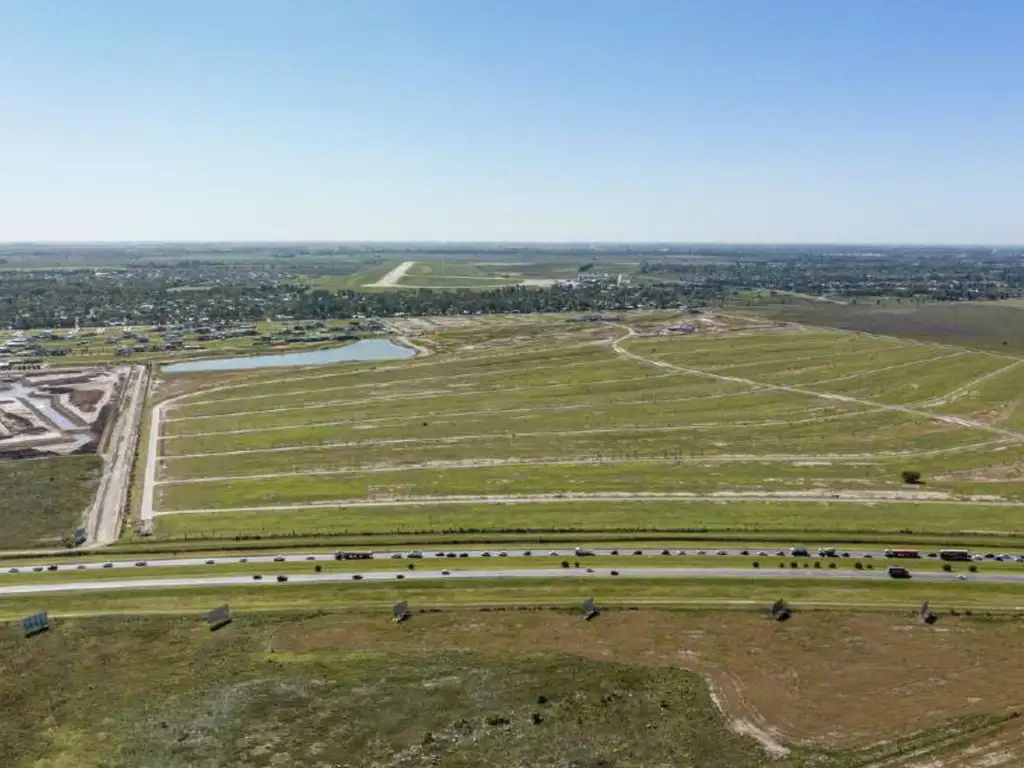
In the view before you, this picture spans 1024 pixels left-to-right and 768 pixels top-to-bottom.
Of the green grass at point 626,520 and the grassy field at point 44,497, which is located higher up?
the green grass at point 626,520

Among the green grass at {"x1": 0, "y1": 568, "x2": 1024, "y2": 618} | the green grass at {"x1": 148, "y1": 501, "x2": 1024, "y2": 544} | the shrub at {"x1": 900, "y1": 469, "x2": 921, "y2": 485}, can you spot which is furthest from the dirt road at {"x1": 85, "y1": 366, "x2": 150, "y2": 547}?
the shrub at {"x1": 900, "y1": 469, "x2": 921, "y2": 485}

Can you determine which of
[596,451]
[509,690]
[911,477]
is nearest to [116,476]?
[596,451]

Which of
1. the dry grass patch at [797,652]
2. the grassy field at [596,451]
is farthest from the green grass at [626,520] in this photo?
the dry grass patch at [797,652]

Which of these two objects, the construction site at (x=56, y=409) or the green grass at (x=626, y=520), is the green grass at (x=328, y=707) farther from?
the construction site at (x=56, y=409)

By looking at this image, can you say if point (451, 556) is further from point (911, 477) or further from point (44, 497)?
point (911, 477)

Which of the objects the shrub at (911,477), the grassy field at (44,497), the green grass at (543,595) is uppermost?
the shrub at (911,477)
